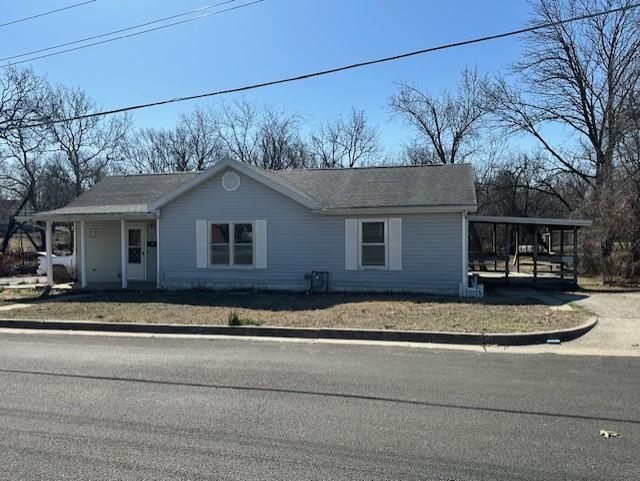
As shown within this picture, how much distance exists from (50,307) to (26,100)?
14531mm

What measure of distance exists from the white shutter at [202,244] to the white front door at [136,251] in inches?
124

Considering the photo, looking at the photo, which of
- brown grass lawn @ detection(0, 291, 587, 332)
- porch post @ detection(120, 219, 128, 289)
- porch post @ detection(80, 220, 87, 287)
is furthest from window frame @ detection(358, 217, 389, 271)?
porch post @ detection(80, 220, 87, 287)

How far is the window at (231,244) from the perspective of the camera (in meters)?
16.4

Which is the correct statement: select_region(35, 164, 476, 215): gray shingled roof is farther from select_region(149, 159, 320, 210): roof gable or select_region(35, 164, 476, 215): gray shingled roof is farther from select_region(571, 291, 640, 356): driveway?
select_region(571, 291, 640, 356): driveway

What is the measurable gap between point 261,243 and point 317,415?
11.2 metres

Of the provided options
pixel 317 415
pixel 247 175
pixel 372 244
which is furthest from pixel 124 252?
pixel 317 415

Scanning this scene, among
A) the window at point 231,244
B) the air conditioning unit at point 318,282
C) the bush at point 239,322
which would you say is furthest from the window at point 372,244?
the bush at point 239,322

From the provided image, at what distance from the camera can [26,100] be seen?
23312 mm

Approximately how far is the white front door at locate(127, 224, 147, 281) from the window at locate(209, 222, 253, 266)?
3.53 meters

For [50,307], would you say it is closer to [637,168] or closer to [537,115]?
[637,168]

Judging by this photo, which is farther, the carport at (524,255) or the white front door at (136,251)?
the white front door at (136,251)

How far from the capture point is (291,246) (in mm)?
15992

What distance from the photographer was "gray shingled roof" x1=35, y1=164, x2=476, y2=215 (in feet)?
50.8

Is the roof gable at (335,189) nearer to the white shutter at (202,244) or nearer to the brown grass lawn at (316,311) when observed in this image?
the white shutter at (202,244)
